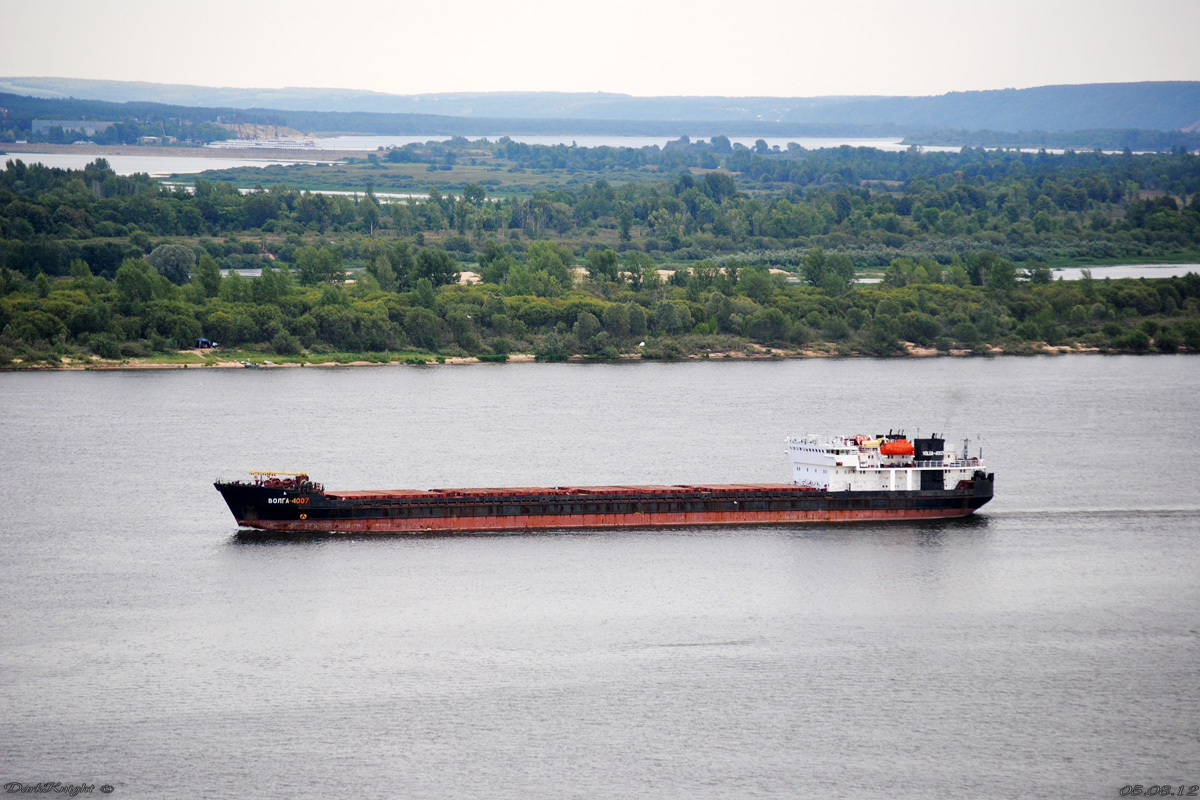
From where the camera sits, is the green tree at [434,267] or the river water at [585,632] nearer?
the river water at [585,632]

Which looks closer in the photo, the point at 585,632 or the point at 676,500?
the point at 585,632

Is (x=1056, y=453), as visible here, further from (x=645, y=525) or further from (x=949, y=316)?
(x=949, y=316)

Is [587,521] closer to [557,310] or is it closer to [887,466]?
[887,466]

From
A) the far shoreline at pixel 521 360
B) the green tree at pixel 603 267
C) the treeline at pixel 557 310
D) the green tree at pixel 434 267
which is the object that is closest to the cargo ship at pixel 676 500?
the far shoreline at pixel 521 360

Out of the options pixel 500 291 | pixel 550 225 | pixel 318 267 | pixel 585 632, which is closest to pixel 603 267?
pixel 500 291

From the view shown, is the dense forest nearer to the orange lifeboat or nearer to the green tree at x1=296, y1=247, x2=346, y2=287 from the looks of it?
the green tree at x1=296, y1=247, x2=346, y2=287

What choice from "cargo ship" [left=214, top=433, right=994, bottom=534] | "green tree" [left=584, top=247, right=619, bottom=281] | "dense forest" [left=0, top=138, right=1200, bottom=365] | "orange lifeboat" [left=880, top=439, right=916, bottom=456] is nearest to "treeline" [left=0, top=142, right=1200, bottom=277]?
"dense forest" [left=0, top=138, right=1200, bottom=365]

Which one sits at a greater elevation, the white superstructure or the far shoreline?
the white superstructure

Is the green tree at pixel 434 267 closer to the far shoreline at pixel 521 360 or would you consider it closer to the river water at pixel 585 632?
the far shoreline at pixel 521 360
